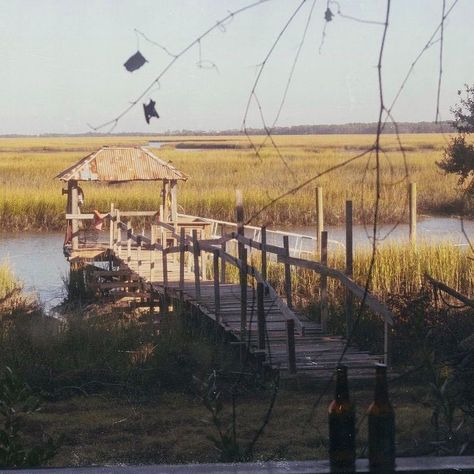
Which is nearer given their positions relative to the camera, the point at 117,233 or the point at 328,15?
the point at 328,15

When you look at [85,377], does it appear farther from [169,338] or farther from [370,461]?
[370,461]

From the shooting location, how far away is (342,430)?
2006 mm

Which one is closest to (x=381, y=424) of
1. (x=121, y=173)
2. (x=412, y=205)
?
(x=412, y=205)

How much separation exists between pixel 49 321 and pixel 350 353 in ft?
14.0

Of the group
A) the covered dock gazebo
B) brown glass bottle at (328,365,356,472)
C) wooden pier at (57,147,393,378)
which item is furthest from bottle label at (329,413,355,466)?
the covered dock gazebo

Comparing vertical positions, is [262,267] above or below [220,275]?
above

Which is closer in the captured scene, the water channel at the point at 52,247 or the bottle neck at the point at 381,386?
the bottle neck at the point at 381,386

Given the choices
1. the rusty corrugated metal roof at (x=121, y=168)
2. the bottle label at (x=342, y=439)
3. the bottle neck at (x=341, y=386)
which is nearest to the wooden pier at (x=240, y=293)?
the bottle neck at (x=341, y=386)

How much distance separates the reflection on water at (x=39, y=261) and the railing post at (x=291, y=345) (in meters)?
9.51

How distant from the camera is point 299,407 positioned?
7688 millimetres

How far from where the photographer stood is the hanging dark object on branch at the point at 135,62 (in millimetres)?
2197

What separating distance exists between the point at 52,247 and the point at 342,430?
82.2 ft

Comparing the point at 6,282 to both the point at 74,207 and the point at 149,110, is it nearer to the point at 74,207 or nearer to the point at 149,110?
the point at 74,207

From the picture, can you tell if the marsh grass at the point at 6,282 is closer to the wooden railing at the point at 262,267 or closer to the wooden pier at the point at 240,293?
the wooden pier at the point at 240,293
